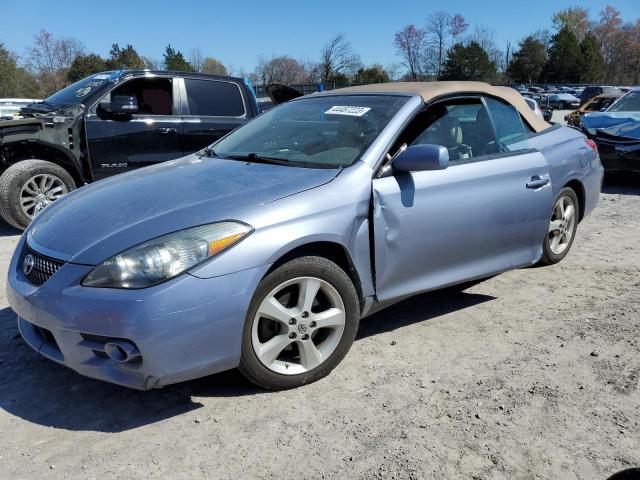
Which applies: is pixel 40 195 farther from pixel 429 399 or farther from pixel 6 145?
pixel 429 399

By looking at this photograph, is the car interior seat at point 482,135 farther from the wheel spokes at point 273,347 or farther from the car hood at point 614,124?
the car hood at point 614,124

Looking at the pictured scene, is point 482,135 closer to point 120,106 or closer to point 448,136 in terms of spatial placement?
point 448,136

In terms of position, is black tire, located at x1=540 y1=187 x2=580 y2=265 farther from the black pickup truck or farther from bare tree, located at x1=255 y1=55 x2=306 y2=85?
bare tree, located at x1=255 y1=55 x2=306 y2=85

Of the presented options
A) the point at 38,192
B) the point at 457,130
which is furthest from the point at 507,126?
the point at 38,192

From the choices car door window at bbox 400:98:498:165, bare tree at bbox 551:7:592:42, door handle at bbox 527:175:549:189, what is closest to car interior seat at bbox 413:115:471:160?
car door window at bbox 400:98:498:165

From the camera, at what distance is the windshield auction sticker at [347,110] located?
363cm

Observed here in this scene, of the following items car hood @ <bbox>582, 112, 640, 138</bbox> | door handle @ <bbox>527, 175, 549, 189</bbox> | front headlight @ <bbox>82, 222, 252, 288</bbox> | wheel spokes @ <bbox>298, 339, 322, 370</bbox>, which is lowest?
car hood @ <bbox>582, 112, 640, 138</bbox>

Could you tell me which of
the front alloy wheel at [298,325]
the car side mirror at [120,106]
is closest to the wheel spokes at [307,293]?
the front alloy wheel at [298,325]

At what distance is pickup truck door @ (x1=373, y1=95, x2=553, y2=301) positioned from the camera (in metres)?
3.22

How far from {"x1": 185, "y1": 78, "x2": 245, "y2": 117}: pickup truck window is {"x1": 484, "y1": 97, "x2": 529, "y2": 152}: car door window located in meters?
4.25

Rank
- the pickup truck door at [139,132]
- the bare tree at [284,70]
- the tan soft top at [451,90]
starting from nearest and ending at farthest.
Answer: the tan soft top at [451,90] → the pickup truck door at [139,132] → the bare tree at [284,70]

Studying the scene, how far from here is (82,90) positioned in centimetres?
693

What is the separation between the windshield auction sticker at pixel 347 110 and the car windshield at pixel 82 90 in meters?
4.12

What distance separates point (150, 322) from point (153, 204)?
2.44ft
